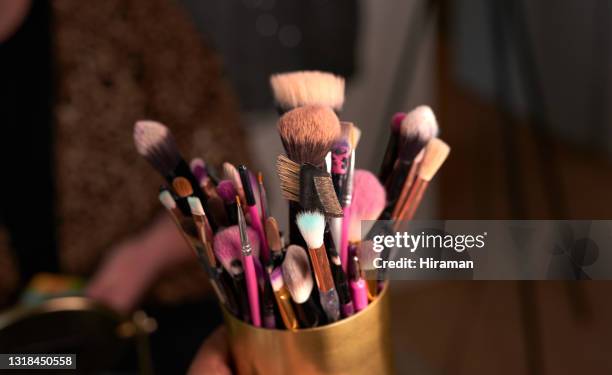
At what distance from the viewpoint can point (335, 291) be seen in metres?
0.32

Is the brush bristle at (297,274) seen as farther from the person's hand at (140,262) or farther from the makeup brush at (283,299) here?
the person's hand at (140,262)

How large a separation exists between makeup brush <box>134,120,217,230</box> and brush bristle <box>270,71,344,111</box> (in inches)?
2.6

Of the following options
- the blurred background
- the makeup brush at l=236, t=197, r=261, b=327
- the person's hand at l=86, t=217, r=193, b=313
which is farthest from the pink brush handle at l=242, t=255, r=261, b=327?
the blurred background

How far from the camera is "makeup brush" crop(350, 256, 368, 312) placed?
0.33 metres

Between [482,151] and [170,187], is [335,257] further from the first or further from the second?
[482,151]

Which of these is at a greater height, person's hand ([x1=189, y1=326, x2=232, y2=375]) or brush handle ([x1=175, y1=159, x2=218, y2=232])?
brush handle ([x1=175, y1=159, x2=218, y2=232])

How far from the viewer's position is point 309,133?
0.29 metres

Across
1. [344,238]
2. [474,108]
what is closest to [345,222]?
[344,238]

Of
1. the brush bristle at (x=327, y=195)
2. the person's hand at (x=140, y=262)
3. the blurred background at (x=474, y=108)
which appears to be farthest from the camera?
the blurred background at (x=474, y=108)

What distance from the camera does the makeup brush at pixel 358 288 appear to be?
0.33 metres

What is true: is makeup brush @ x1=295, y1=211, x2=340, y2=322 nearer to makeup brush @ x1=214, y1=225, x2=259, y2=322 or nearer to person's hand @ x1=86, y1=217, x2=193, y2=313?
makeup brush @ x1=214, y1=225, x2=259, y2=322

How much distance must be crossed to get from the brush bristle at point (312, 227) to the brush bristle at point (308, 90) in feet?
0.23

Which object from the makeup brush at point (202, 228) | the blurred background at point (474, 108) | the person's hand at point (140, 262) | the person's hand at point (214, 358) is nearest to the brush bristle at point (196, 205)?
the makeup brush at point (202, 228)

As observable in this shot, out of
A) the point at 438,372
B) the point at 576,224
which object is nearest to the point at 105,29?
the point at 576,224
